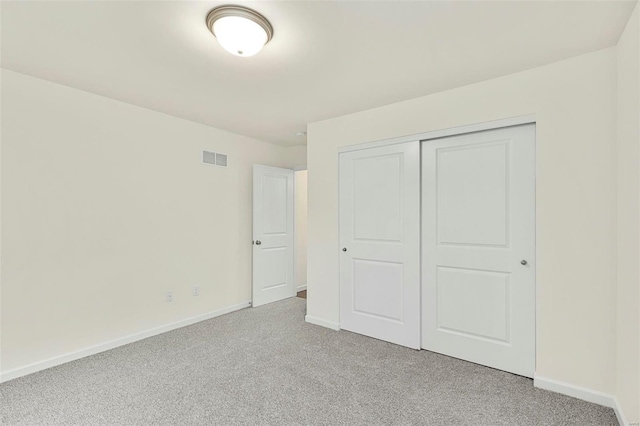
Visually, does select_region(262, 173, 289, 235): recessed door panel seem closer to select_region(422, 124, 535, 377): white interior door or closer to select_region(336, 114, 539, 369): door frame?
select_region(336, 114, 539, 369): door frame

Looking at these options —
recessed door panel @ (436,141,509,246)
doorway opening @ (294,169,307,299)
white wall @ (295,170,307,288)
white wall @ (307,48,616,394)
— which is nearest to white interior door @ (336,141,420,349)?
recessed door panel @ (436,141,509,246)

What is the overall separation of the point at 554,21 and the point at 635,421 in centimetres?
224

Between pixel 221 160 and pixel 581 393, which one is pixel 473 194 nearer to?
pixel 581 393

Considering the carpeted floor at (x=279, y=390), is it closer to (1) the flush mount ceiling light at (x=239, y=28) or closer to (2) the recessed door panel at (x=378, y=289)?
(2) the recessed door panel at (x=378, y=289)

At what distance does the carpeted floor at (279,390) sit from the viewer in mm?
2004

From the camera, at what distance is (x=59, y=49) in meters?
2.17

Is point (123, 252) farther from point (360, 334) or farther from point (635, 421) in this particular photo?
point (635, 421)

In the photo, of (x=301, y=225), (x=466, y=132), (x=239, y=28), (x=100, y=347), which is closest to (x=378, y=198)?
(x=466, y=132)

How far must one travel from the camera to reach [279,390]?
7.59 feet

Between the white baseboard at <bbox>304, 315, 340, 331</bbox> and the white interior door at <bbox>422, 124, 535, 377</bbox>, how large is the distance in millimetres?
982

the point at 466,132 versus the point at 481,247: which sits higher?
the point at 466,132

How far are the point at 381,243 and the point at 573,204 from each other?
5.25 feet

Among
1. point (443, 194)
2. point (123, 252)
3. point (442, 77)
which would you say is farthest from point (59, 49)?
point (443, 194)

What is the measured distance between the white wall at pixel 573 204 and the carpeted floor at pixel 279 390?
1.10ft
